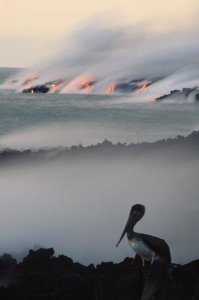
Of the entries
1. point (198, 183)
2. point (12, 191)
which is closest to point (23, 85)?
point (12, 191)

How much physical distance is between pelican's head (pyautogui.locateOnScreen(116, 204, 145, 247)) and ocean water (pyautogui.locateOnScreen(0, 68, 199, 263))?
117 mm

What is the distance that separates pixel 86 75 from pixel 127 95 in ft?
0.99

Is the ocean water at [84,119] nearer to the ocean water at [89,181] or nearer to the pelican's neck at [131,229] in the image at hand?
the ocean water at [89,181]

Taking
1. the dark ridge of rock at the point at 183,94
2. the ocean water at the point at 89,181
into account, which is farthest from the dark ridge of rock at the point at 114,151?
the dark ridge of rock at the point at 183,94

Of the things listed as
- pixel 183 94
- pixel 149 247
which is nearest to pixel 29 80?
pixel 183 94

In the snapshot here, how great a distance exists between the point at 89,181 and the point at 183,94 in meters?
0.86

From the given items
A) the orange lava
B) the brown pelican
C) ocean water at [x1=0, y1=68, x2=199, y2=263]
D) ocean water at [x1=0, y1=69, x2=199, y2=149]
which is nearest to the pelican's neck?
the brown pelican

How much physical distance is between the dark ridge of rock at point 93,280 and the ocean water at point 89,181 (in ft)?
0.31

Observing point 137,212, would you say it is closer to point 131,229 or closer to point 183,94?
point 131,229

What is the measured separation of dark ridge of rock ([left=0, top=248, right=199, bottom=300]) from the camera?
11.2ft

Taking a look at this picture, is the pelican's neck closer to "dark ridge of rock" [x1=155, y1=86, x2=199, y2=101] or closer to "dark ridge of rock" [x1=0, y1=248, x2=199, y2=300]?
"dark ridge of rock" [x1=0, y1=248, x2=199, y2=300]

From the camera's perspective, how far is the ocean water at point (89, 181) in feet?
12.9

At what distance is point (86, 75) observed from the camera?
162 inches

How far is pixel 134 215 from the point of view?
3.83 meters
